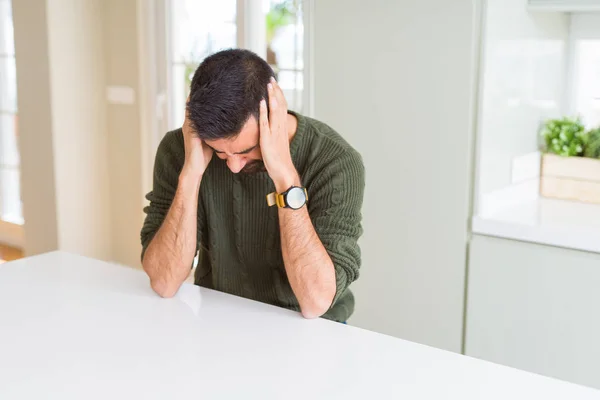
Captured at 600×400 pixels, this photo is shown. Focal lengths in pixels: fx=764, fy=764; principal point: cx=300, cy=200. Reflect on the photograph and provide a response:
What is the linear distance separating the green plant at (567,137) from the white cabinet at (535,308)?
0.53 metres

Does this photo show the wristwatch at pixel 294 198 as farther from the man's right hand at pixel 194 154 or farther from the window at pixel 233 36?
the window at pixel 233 36

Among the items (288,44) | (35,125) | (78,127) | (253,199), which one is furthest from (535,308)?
(35,125)

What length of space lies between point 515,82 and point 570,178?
1.39 ft

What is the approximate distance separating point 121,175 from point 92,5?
921 mm

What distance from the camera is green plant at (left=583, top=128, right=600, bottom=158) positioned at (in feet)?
9.07

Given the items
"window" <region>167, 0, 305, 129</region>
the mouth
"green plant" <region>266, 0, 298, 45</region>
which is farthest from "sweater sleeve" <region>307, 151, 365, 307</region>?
"green plant" <region>266, 0, 298, 45</region>

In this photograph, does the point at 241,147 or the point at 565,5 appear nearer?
the point at 241,147

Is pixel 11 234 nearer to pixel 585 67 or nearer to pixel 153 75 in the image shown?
pixel 153 75

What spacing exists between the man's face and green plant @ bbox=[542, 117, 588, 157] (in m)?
1.48

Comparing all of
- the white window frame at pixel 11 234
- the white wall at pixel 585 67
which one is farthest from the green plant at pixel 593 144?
the white window frame at pixel 11 234

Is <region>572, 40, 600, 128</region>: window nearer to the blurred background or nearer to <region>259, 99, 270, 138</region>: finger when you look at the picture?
the blurred background

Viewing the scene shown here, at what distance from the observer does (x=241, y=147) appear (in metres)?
1.73

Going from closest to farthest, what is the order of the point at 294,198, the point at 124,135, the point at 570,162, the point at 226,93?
the point at 226,93, the point at 294,198, the point at 570,162, the point at 124,135

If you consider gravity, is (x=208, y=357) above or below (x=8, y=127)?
below
